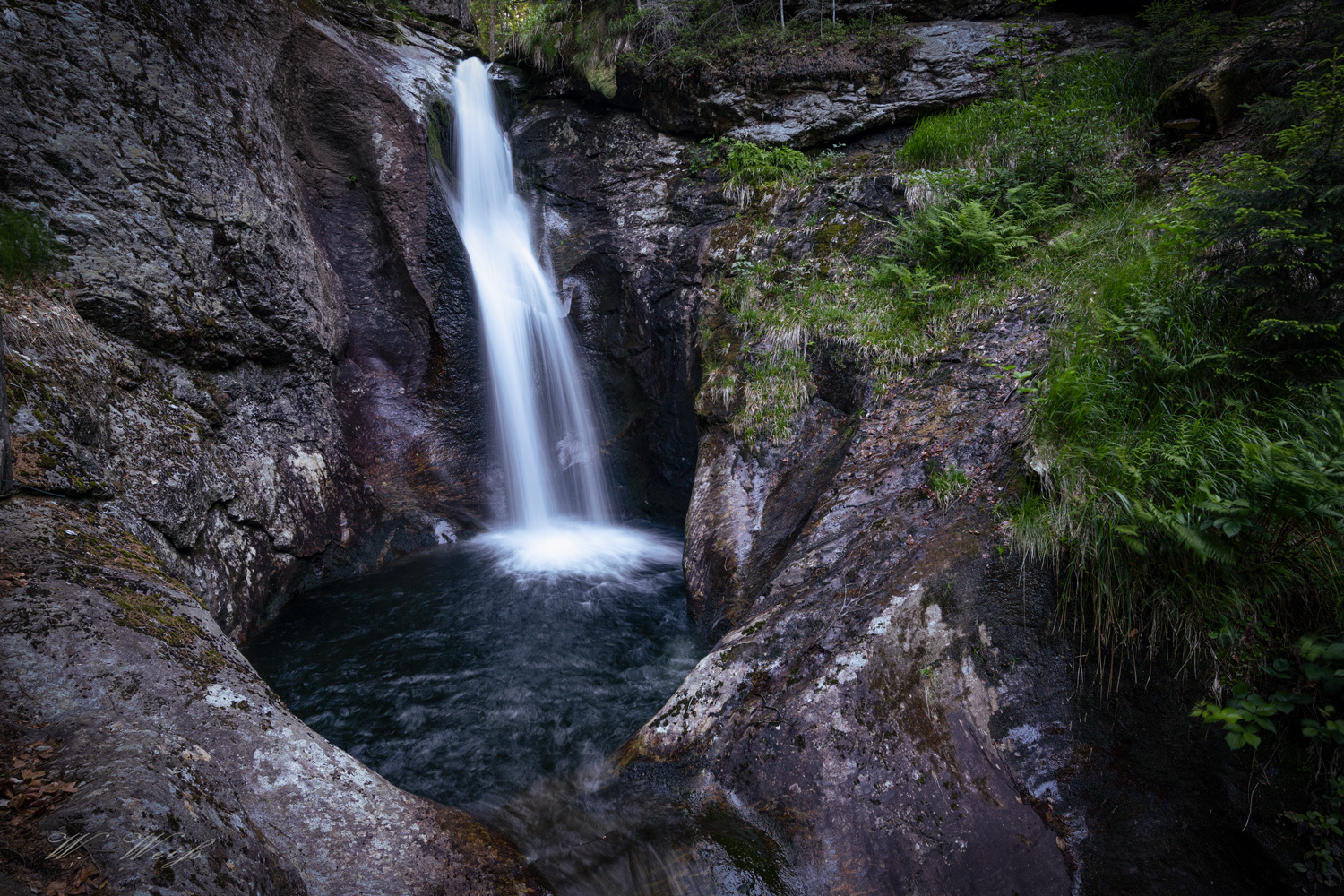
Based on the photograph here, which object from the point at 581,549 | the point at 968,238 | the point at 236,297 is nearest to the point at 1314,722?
the point at 968,238

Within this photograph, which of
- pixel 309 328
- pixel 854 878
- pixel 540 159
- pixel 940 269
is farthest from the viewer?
pixel 540 159

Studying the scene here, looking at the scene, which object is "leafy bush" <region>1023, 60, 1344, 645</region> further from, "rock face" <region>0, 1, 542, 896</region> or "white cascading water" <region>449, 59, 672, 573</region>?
"white cascading water" <region>449, 59, 672, 573</region>

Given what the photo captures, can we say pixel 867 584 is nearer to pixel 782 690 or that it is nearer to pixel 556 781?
pixel 782 690

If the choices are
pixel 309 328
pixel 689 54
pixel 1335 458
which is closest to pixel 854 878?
pixel 1335 458

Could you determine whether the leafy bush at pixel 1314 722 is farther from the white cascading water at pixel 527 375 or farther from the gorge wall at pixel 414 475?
the white cascading water at pixel 527 375

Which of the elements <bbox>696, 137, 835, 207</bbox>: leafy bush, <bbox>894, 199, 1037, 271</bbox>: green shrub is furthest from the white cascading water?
<bbox>894, 199, 1037, 271</bbox>: green shrub

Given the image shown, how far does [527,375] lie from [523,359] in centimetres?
24

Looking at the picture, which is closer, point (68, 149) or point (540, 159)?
point (68, 149)

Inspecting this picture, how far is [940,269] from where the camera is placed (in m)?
5.79

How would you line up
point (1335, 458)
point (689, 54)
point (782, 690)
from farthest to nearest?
point (689, 54) → point (782, 690) → point (1335, 458)

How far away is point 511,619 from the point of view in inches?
239

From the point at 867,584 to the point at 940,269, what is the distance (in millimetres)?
3684

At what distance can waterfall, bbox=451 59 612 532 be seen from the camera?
8781 millimetres

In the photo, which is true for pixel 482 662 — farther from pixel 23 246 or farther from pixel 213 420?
pixel 23 246
